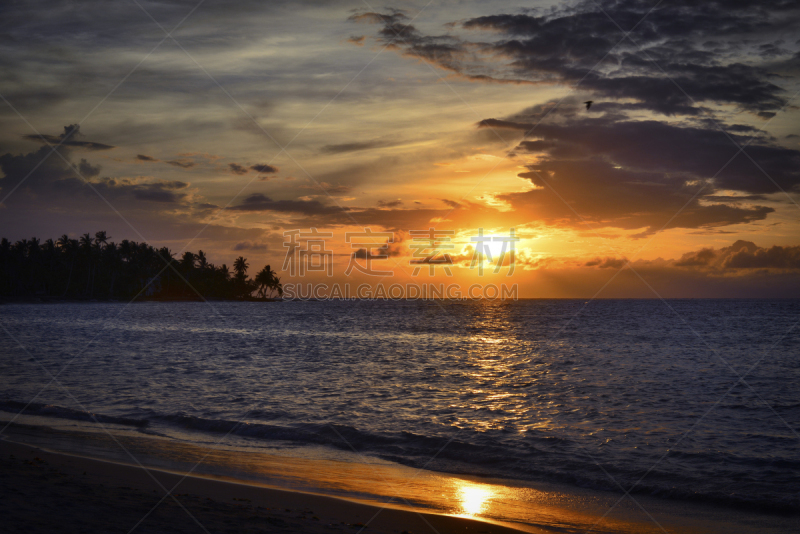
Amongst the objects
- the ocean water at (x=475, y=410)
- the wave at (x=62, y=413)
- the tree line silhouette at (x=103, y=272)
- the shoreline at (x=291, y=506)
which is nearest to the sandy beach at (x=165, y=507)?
the shoreline at (x=291, y=506)

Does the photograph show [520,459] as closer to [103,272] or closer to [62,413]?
[62,413]

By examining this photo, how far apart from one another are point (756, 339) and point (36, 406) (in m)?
61.7

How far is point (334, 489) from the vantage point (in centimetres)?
962

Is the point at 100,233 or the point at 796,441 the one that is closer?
the point at 796,441

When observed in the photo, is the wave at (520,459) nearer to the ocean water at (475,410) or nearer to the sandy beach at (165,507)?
the ocean water at (475,410)

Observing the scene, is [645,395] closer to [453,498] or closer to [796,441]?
[796,441]

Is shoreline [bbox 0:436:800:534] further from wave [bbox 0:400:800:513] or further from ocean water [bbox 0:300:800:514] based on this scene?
ocean water [bbox 0:300:800:514]

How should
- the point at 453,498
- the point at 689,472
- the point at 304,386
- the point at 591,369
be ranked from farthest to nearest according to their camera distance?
1. the point at 591,369
2. the point at 304,386
3. the point at 689,472
4. the point at 453,498

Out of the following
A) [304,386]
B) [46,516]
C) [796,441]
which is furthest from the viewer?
[304,386]

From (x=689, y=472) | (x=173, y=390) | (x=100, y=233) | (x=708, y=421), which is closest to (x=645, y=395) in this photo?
(x=708, y=421)

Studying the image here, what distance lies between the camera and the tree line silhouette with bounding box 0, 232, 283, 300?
137 metres

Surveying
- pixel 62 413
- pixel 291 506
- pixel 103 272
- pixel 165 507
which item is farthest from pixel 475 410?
pixel 103 272

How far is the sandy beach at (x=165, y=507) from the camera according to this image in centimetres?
690

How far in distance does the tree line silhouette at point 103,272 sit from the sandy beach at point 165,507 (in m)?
159
